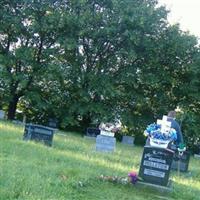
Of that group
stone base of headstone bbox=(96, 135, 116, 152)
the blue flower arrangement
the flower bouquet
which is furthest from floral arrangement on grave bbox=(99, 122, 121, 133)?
the flower bouquet

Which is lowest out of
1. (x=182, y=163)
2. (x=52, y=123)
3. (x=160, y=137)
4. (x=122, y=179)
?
(x=122, y=179)

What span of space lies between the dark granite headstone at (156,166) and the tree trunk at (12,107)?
23.0m

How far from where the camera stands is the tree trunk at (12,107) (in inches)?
1347

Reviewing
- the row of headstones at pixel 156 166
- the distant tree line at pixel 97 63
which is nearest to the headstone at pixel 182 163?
the row of headstones at pixel 156 166

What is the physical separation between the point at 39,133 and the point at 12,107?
57.1ft

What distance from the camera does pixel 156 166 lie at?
11922 mm

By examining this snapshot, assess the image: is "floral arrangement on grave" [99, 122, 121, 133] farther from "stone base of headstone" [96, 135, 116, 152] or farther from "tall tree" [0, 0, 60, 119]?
"stone base of headstone" [96, 135, 116, 152]

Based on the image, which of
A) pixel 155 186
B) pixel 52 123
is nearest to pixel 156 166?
pixel 155 186

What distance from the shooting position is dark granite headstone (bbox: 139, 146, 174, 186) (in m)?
11.8

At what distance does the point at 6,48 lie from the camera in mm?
34156

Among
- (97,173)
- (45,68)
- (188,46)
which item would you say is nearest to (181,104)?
(188,46)

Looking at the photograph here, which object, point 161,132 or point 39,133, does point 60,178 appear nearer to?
point 161,132

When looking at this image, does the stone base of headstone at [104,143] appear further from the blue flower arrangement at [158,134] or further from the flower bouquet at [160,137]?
the flower bouquet at [160,137]

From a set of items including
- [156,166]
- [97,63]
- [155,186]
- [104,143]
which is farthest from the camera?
[97,63]
